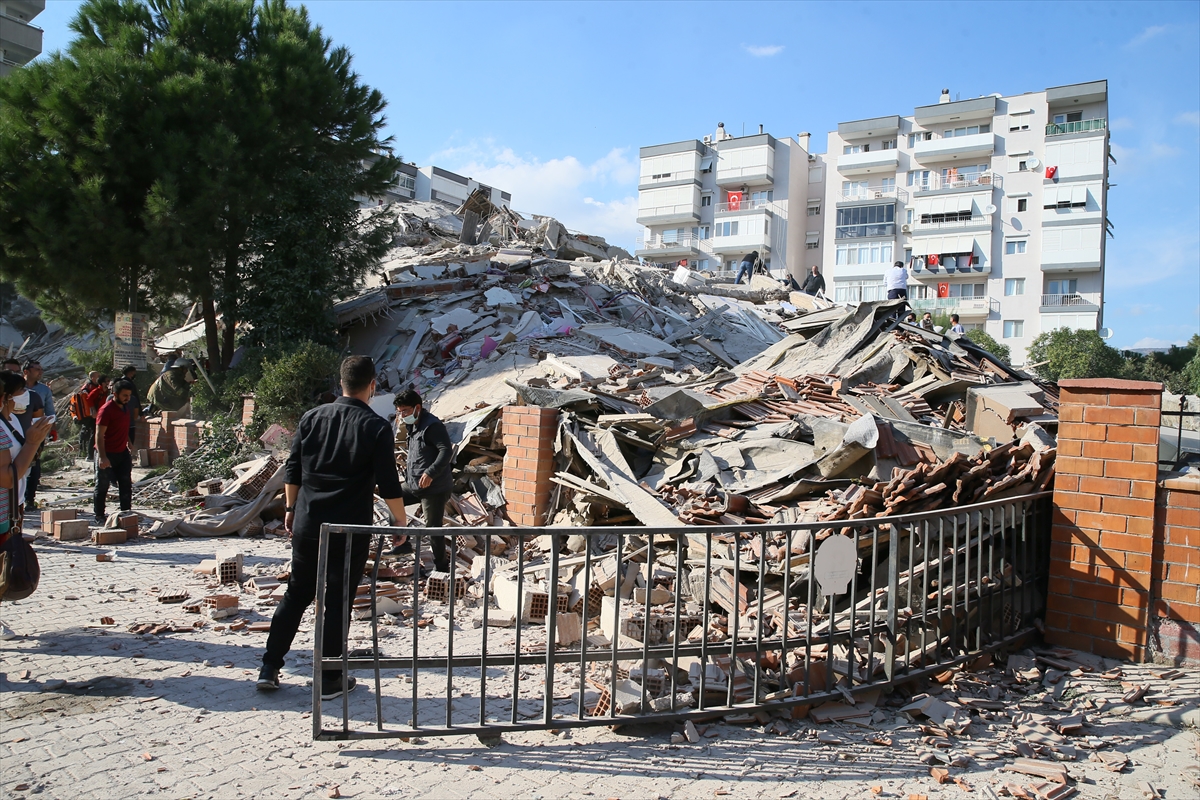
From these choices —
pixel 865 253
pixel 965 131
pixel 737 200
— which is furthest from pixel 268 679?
pixel 737 200

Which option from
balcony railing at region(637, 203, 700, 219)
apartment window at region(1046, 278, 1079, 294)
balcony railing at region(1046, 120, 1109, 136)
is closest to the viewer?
balcony railing at region(1046, 120, 1109, 136)

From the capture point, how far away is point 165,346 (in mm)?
18062

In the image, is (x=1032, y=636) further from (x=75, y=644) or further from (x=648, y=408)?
(x=75, y=644)

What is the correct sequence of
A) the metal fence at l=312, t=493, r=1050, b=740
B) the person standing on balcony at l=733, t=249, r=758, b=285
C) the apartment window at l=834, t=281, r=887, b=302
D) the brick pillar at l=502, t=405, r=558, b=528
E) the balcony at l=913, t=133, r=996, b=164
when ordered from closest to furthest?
the metal fence at l=312, t=493, r=1050, b=740 → the brick pillar at l=502, t=405, r=558, b=528 → the person standing on balcony at l=733, t=249, r=758, b=285 → the balcony at l=913, t=133, r=996, b=164 → the apartment window at l=834, t=281, r=887, b=302

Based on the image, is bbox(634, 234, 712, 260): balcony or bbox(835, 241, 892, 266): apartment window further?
bbox(634, 234, 712, 260): balcony

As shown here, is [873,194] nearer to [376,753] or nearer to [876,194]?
[876,194]

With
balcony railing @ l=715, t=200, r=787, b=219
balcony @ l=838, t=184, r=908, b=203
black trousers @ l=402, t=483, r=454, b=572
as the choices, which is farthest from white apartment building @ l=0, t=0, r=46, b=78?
balcony @ l=838, t=184, r=908, b=203

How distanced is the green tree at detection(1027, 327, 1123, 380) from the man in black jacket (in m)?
35.8

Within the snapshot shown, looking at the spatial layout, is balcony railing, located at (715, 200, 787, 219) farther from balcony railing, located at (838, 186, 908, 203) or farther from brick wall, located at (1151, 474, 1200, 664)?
brick wall, located at (1151, 474, 1200, 664)

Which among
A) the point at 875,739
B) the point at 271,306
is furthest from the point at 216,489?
the point at 875,739

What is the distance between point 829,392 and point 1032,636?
4166 millimetres

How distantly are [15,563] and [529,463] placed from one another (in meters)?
4.30

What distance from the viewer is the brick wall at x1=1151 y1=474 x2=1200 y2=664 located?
184 inches

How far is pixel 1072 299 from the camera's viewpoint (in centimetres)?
4891
